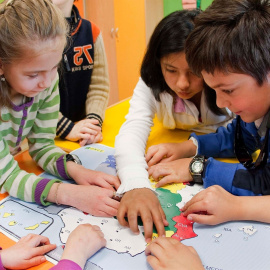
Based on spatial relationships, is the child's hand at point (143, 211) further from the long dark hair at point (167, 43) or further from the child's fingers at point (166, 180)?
the long dark hair at point (167, 43)

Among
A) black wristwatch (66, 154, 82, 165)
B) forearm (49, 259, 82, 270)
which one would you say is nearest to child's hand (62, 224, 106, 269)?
forearm (49, 259, 82, 270)

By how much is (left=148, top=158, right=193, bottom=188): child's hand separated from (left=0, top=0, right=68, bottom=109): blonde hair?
39 cm

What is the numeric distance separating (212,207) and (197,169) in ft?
0.51

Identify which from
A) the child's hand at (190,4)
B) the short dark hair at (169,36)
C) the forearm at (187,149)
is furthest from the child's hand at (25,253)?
the child's hand at (190,4)

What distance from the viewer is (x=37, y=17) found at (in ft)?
2.29

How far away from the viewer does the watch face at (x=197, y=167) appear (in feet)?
2.62

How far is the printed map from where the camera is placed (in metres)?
0.58

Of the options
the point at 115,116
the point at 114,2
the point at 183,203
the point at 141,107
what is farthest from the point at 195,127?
the point at 114,2

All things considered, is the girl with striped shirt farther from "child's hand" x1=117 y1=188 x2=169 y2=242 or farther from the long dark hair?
the long dark hair

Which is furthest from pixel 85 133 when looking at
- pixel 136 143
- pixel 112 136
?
pixel 136 143

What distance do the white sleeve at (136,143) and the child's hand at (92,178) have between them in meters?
0.02

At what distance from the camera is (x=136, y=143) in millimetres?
925

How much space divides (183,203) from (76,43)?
0.71 m

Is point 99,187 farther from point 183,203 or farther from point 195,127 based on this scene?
point 195,127
